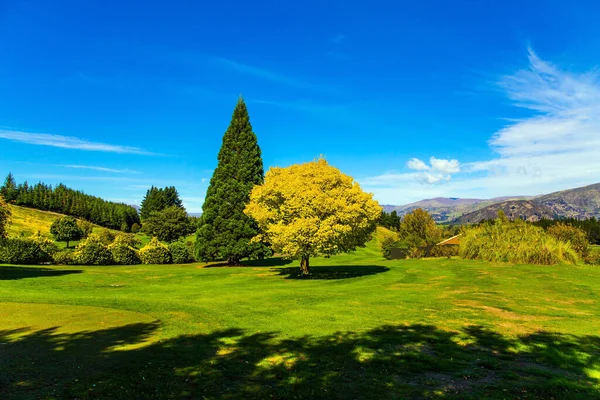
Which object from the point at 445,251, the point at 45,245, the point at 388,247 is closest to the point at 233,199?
the point at 45,245

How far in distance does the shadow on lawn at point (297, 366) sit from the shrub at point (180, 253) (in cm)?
4430

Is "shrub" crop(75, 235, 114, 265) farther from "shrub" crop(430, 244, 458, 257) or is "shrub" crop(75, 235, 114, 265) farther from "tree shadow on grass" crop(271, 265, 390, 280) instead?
"shrub" crop(430, 244, 458, 257)

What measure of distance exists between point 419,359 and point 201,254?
1501 inches

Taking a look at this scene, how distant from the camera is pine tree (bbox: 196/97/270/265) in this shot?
42094mm

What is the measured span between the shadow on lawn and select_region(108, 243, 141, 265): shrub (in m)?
42.9

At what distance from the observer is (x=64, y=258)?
4666cm

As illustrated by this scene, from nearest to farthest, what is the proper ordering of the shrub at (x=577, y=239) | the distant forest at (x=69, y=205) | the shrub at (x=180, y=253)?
the shrub at (x=577, y=239) < the shrub at (x=180, y=253) < the distant forest at (x=69, y=205)

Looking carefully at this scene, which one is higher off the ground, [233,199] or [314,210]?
[233,199]

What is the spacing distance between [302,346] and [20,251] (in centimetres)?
4839

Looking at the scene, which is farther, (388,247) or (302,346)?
(388,247)

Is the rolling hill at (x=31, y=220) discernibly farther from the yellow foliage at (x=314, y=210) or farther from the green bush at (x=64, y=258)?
the yellow foliage at (x=314, y=210)

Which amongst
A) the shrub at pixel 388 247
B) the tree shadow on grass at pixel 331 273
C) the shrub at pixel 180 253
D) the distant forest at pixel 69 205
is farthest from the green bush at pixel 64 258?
the distant forest at pixel 69 205

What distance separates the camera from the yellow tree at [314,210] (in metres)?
25.9

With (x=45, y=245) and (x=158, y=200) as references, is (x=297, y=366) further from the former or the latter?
(x=158, y=200)
